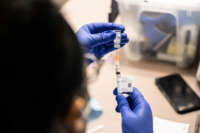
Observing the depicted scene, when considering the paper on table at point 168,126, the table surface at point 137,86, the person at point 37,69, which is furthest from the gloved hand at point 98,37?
the person at point 37,69

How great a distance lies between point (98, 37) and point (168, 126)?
0.41 m

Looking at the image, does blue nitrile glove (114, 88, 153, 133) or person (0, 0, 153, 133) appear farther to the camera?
blue nitrile glove (114, 88, 153, 133)

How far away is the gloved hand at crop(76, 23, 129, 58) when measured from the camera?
884mm

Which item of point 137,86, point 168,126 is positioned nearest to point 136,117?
point 168,126

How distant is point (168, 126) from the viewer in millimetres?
918

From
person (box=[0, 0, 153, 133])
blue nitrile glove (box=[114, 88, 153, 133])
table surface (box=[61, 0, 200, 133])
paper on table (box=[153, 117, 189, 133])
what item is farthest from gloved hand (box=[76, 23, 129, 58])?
person (box=[0, 0, 153, 133])

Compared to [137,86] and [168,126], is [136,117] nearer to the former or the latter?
[168,126]

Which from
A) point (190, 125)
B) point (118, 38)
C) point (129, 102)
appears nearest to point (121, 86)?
point (129, 102)

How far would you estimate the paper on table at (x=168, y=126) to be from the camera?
35.5 inches

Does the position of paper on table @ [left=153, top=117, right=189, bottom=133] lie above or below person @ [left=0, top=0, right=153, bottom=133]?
below

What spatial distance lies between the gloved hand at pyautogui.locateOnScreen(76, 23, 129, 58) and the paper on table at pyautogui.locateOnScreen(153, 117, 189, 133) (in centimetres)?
33

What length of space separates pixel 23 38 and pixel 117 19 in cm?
110

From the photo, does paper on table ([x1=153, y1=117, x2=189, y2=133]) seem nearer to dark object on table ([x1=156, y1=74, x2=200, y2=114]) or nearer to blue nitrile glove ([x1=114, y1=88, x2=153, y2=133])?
dark object on table ([x1=156, y1=74, x2=200, y2=114])

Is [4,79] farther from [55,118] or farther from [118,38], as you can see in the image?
[118,38]
